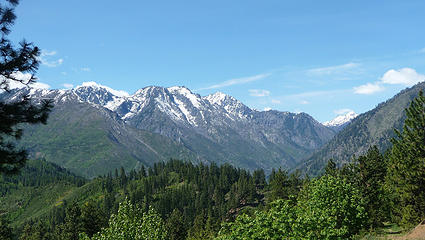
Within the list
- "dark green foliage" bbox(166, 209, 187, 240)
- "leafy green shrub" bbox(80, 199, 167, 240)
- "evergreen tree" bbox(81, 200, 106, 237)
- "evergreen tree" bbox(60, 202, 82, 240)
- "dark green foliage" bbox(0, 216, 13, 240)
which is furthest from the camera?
"dark green foliage" bbox(166, 209, 187, 240)

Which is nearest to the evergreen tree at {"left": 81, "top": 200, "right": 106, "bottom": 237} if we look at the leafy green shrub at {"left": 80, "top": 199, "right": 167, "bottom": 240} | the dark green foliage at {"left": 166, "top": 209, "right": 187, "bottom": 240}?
the dark green foliage at {"left": 166, "top": 209, "right": 187, "bottom": 240}

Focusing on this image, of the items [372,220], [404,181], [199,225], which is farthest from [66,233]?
[404,181]

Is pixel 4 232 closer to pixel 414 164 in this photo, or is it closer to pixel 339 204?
pixel 339 204

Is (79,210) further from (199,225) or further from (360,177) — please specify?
(360,177)

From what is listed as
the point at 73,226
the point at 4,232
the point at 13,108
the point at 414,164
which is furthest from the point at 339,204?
the point at 4,232

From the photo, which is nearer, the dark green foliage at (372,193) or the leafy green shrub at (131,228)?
the leafy green shrub at (131,228)

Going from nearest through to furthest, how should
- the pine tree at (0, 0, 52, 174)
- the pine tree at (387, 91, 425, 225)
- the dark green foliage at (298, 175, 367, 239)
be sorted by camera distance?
the pine tree at (0, 0, 52, 174) < the dark green foliage at (298, 175, 367, 239) < the pine tree at (387, 91, 425, 225)

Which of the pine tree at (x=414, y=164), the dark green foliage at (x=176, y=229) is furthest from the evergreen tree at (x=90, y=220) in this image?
the pine tree at (x=414, y=164)

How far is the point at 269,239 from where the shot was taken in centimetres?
3198

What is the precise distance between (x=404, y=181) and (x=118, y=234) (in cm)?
4764

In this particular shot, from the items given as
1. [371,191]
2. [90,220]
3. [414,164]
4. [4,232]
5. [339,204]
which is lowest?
[4,232]

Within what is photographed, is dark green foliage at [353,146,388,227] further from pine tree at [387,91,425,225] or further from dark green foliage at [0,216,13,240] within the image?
dark green foliage at [0,216,13,240]

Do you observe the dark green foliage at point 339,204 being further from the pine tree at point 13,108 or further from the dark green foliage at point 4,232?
the dark green foliage at point 4,232

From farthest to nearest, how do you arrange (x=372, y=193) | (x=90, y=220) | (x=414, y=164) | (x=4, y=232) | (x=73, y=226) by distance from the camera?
1. (x=73, y=226)
2. (x=90, y=220)
3. (x=4, y=232)
4. (x=372, y=193)
5. (x=414, y=164)
